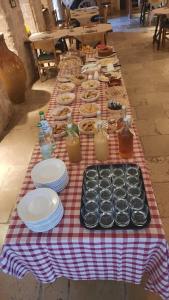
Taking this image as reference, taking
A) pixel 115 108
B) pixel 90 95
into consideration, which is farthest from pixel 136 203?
pixel 90 95

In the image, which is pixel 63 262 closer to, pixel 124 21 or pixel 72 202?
pixel 72 202

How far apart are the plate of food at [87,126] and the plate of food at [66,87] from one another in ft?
2.06

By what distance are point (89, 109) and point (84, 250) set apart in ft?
3.78

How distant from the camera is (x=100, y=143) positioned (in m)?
1.37

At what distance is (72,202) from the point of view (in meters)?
1.21

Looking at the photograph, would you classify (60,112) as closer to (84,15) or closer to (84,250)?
(84,250)

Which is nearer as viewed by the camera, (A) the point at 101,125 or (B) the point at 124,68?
(A) the point at 101,125

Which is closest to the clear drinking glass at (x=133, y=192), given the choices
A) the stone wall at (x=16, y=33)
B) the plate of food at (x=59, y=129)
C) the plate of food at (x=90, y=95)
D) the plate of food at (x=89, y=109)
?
the plate of food at (x=59, y=129)

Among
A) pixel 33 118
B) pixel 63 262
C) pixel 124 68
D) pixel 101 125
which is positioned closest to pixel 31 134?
pixel 33 118

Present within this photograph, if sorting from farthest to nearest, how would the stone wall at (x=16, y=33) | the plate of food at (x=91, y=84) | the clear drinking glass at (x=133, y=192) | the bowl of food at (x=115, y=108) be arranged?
the stone wall at (x=16, y=33) → the plate of food at (x=91, y=84) → the bowl of food at (x=115, y=108) → the clear drinking glass at (x=133, y=192)

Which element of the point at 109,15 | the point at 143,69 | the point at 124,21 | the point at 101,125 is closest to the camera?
the point at 101,125

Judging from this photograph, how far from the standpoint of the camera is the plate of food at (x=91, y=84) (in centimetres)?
226

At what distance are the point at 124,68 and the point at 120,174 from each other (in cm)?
403

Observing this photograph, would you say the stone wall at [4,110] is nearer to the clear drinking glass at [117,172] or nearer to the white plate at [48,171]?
the white plate at [48,171]
